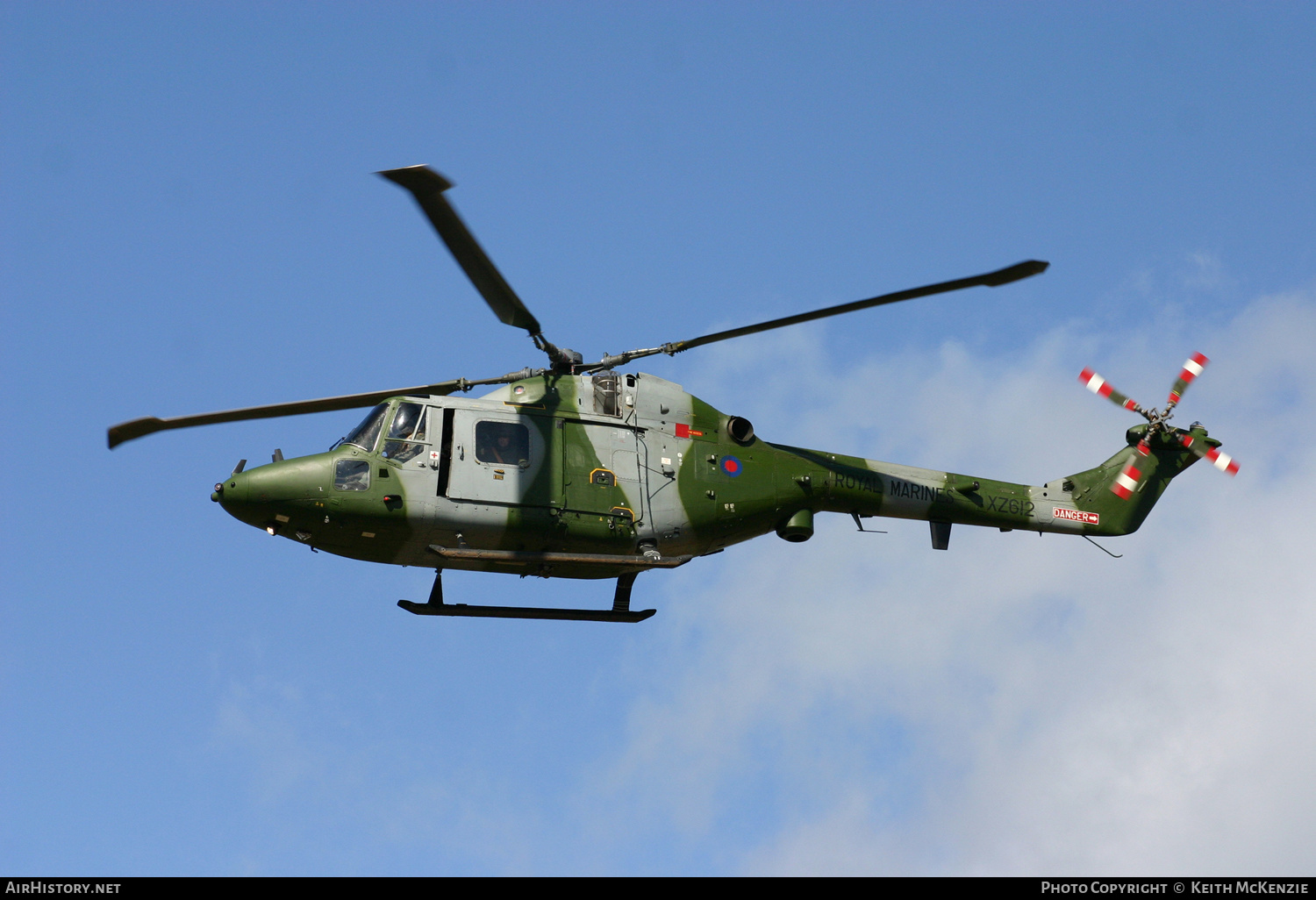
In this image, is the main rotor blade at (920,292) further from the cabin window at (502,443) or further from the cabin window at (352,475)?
the cabin window at (352,475)

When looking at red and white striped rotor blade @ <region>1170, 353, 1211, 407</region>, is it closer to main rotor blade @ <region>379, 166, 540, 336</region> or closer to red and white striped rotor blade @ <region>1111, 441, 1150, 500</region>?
red and white striped rotor blade @ <region>1111, 441, 1150, 500</region>

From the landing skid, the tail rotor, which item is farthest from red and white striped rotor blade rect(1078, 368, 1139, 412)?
the landing skid

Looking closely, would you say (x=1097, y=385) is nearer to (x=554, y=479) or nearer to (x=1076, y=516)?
(x=1076, y=516)

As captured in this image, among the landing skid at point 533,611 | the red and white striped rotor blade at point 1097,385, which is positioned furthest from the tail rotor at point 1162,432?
the landing skid at point 533,611

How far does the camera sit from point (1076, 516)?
27.5 m

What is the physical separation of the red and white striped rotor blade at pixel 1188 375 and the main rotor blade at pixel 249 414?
14822 mm

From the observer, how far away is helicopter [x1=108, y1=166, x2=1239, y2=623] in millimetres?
22062

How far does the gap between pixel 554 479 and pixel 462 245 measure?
14.0 ft

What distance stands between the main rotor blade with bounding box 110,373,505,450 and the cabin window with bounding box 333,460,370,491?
0.91 meters

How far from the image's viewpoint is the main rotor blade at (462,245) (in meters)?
19.2

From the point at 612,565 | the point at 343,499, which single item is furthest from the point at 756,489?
the point at 343,499

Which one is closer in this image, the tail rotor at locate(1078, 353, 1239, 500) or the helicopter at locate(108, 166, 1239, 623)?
the helicopter at locate(108, 166, 1239, 623)
